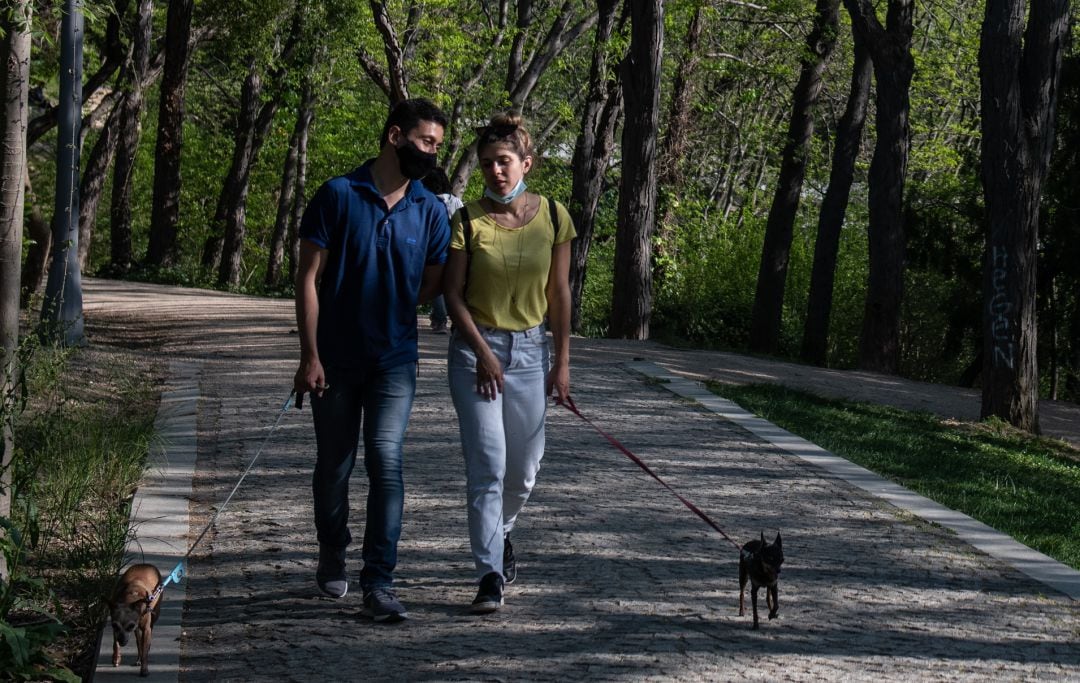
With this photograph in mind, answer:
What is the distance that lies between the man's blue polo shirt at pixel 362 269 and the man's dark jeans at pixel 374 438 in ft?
→ 0.26

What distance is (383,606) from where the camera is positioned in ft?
18.0

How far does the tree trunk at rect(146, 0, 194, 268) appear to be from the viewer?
91.2 ft

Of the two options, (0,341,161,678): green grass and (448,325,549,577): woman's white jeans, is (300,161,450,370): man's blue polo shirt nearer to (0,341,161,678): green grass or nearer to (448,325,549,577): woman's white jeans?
(448,325,549,577): woman's white jeans

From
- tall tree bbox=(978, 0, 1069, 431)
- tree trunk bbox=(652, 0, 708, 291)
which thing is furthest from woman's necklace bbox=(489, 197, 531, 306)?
tree trunk bbox=(652, 0, 708, 291)

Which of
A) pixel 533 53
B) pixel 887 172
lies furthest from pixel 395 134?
pixel 533 53

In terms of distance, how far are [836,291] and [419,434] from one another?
25033mm

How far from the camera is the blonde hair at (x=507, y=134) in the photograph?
5.52 meters

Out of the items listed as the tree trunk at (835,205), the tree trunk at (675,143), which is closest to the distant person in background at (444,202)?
the tree trunk at (835,205)

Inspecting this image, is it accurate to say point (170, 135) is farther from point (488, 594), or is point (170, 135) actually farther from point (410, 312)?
point (488, 594)

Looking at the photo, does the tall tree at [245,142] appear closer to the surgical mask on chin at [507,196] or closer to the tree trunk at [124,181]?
the tree trunk at [124,181]

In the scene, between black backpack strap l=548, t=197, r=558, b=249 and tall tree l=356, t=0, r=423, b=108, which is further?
tall tree l=356, t=0, r=423, b=108

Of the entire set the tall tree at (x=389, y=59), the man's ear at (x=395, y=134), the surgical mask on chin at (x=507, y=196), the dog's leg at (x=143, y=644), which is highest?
the tall tree at (x=389, y=59)

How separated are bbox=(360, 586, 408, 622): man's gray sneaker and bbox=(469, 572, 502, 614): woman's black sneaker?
0.31 meters

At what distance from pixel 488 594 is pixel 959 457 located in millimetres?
6808
